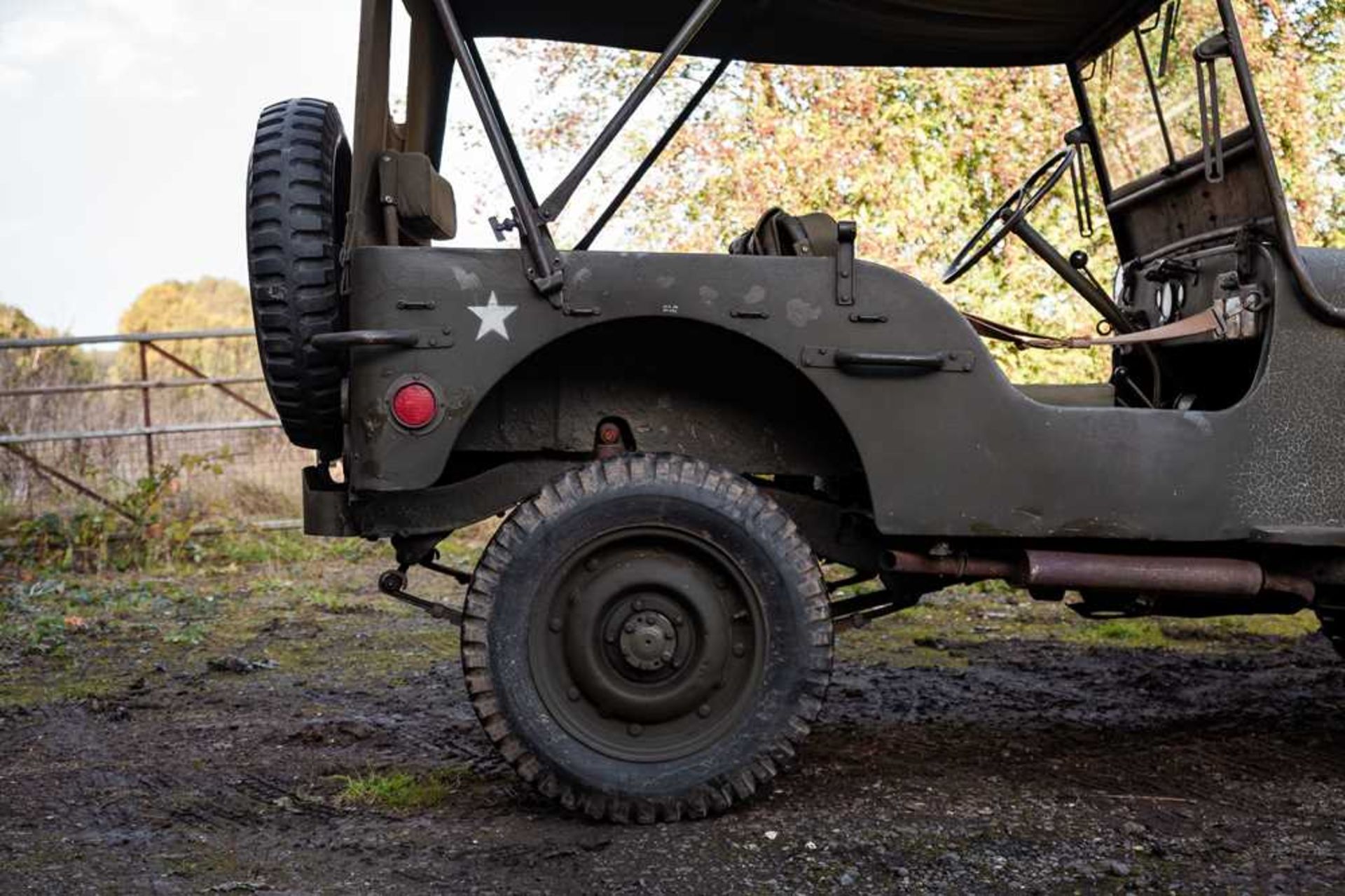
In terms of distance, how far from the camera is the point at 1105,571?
11.9 feet

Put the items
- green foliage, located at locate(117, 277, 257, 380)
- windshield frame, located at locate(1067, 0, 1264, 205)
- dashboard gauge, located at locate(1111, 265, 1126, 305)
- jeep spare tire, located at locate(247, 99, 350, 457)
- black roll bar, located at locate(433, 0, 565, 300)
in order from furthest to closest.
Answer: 1. green foliage, located at locate(117, 277, 257, 380)
2. dashboard gauge, located at locate(1111, 265, 1126, 305)
3. windshield frame, located at locate(1067, 0, 1264, 205)
4. jeep spare tire, located at locate(247, 99, 350, 457)
5. black roll bar, located at locate(433, 0, 565, 300)

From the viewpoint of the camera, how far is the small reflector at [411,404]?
11.2 ft

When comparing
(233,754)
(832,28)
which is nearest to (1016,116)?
(832,28)

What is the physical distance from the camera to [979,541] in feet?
→ 12.3

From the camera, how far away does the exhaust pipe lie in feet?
11.9

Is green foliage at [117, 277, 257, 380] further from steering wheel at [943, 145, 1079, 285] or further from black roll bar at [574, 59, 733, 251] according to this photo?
steering wheel at [943, 145, 1079, 285]

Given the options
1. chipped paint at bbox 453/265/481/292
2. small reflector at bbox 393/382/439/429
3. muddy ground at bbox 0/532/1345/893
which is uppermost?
chipped paint at bbox 453/265/481/292

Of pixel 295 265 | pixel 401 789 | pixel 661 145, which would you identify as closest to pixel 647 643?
pixel 401 789

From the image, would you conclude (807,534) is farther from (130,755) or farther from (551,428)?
(130,755)

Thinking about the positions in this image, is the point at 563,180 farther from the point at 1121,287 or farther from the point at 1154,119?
the point at 1121,287

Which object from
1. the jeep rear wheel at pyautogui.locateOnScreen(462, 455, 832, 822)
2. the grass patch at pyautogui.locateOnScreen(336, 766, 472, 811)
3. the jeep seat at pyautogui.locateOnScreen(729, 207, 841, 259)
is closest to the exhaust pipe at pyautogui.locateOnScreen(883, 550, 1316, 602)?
the jeep rear wheel at pyautogui.locateOnScreen(462, 455, 832, 822)

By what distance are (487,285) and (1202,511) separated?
2.02 metres

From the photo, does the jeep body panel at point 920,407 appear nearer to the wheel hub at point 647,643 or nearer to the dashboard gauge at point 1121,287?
the wheel hub at point 647,643

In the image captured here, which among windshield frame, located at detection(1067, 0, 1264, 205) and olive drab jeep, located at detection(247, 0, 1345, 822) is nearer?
olive drab jeep, located at detection(247, 0, 1345, 822)
